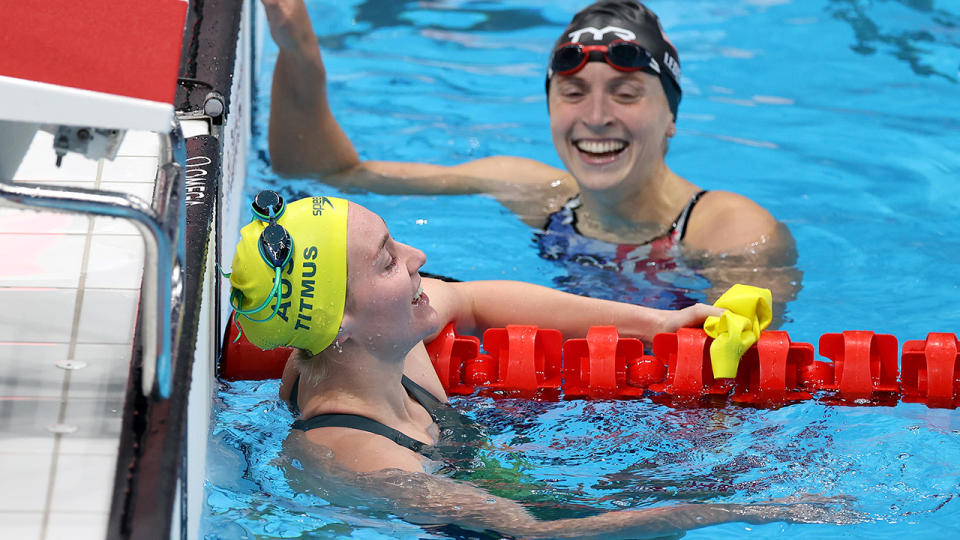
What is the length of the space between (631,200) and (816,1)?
470 cm

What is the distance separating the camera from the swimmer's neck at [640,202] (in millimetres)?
4512

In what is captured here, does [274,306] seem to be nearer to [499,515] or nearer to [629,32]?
[499,515]

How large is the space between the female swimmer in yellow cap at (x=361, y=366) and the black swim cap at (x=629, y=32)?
5.51 ft

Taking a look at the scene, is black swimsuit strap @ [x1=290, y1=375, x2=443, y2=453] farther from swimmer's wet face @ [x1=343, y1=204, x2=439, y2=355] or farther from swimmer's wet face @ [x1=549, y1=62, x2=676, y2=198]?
swimmer's wet face @ [x1=549, y1=62, x2=676, y2=198]

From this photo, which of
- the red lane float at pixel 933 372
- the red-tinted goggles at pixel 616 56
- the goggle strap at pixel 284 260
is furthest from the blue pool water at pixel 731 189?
the red-tinted goggles at pixel 616 56

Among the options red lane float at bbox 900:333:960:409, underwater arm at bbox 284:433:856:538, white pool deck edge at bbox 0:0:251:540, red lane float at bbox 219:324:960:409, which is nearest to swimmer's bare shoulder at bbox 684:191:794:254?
red lane float at bbox 219:324:960:409

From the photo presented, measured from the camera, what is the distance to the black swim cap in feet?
14.0

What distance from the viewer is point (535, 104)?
23.2ft

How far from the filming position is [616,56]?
423cm

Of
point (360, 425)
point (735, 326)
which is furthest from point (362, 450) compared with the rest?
point (735, 326)

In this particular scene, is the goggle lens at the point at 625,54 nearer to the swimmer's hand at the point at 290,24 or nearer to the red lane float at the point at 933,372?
the swimmer's hand at the point at 290,24

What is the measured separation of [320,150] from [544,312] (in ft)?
4.88

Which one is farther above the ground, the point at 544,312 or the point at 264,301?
the point at 544,312

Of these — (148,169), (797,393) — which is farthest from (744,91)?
(148,169)
